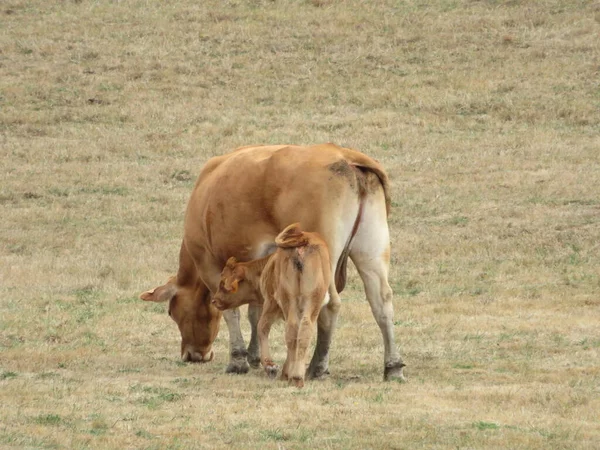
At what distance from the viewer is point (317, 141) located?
26781 millimetres

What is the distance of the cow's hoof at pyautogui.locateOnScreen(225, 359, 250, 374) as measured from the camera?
11.8 meters

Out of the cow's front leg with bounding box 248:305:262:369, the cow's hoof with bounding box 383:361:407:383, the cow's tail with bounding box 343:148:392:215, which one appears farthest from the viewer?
the cow's front leg with bounding box 248:305:262:369

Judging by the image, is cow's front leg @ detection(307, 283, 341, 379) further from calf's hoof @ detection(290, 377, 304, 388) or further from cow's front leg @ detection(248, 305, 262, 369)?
cow's front leg @ detection(248, 305, 262, 369)

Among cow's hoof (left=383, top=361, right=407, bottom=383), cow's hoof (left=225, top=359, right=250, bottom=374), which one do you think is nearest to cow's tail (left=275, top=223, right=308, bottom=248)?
cow's hoof (left=383, top=361, right=407, bottom=383)

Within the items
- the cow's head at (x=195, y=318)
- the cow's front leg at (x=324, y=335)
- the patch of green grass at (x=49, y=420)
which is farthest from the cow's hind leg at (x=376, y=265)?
the patch of green grass at (x=49, y=420)

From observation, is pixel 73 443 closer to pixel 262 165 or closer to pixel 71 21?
pixel 262 165

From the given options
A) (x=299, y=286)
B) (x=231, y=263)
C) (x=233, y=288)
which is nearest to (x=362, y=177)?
(x=299, y=286)

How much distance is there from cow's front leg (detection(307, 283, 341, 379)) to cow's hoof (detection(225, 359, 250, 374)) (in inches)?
34.3

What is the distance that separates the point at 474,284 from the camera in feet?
54.6

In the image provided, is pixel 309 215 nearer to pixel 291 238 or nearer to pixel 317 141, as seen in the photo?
pixel 291 238

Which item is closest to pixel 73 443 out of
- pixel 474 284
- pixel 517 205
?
pixel 474 284

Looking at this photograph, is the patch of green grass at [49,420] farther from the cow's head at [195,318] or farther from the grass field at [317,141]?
the cow's head at [195,318]

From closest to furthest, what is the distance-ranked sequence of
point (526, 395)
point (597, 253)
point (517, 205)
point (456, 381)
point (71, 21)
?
point (526, 395), point (456, 381), point (597, 253), point (517, 205), point (71, 21)

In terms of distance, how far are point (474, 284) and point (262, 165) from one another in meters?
6.15
